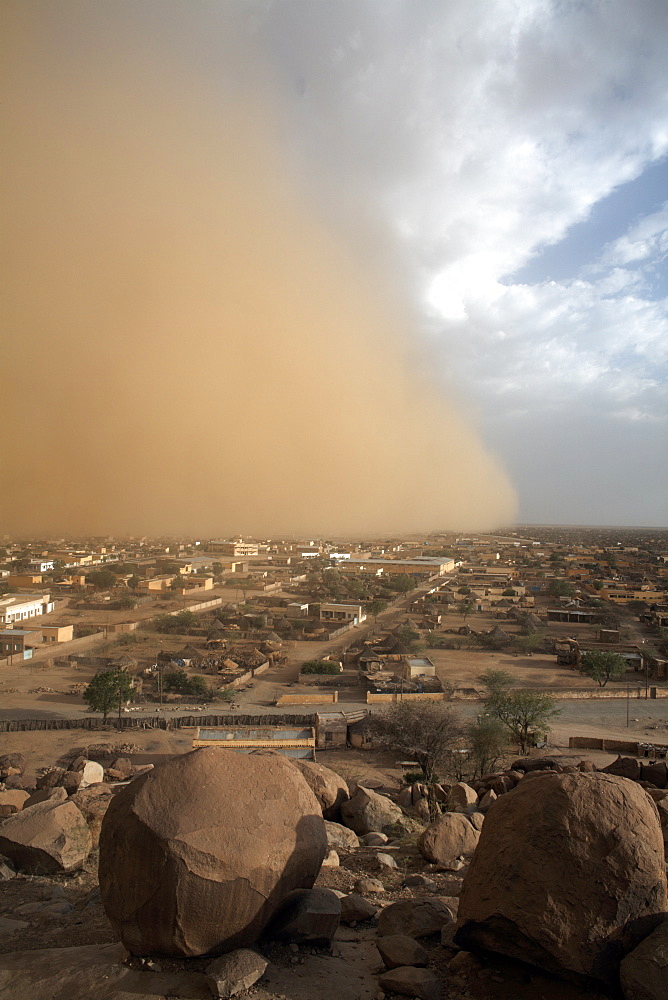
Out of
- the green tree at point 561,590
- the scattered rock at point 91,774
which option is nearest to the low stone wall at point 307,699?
the scattered rock at point 91,774

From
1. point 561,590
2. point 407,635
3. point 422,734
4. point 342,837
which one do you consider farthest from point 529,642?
point 342,837

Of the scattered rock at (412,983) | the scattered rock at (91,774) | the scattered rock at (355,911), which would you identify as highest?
the scattered rock at (412,983)

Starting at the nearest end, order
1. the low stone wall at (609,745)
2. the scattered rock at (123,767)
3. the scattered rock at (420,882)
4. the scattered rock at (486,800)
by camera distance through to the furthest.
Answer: the scattered rock at (420,882)
the scattered rock at (486,800)
the scattered rock at (123,767)
the low stone wall at (609,745)

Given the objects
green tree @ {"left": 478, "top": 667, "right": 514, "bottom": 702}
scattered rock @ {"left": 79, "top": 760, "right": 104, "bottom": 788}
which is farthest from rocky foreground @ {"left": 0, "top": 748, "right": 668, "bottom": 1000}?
green tree @ {"left": 478, "top": 667, "right": 514, "bottom": 702}

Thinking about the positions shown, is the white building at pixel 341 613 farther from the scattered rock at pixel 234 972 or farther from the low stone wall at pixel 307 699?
the scattered rock at pixel 234 972

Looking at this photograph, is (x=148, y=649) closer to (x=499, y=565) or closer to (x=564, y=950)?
(x=564, y=950)
